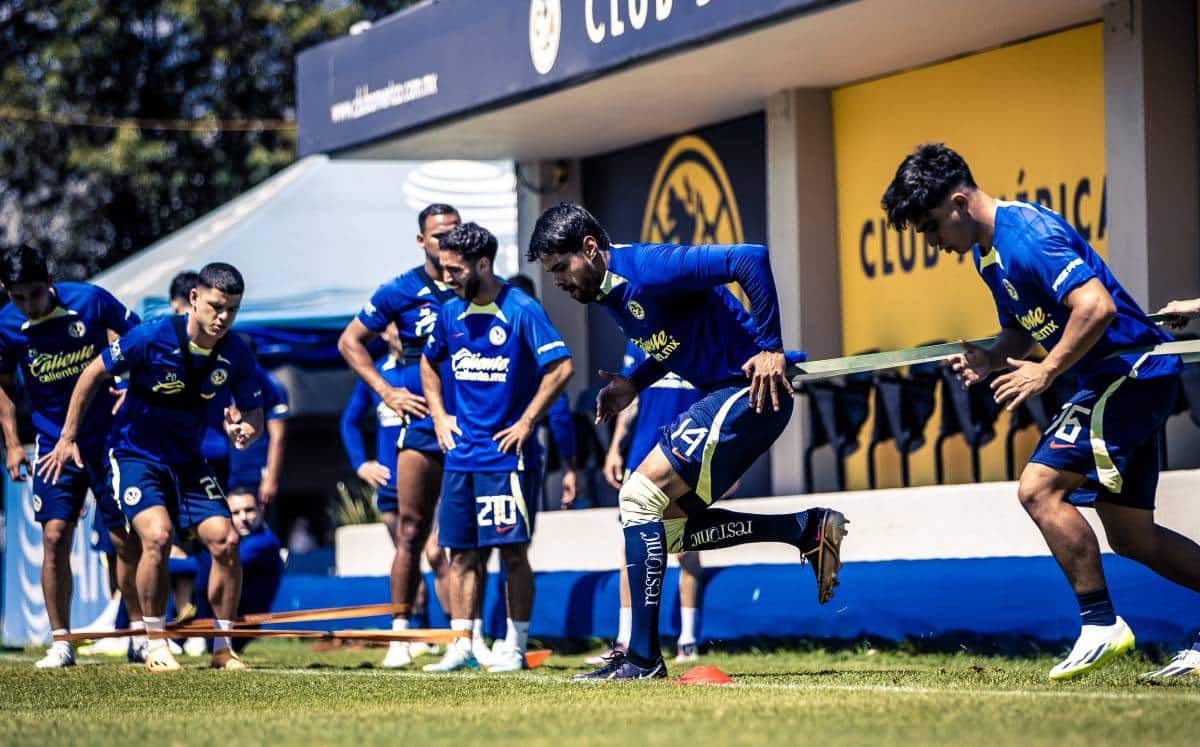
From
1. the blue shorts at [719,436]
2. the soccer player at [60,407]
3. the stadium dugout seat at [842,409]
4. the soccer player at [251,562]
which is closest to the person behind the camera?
the blue shorts at [719,436]

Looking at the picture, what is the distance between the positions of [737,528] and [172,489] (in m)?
3.54

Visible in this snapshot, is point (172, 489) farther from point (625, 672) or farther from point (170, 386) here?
point (625, 672)

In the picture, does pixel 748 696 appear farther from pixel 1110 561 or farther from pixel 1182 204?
pixel 1182 204

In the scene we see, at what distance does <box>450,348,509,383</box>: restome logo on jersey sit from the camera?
9.37m

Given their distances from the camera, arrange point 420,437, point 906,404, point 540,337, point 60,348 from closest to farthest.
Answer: point 540,337
point 420,437
point 60,348
point 906,404

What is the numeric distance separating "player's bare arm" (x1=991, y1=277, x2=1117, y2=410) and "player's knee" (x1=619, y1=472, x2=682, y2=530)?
157 cm

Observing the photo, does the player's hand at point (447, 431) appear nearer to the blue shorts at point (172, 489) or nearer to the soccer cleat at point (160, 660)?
the blue shorts at point (172, 489)

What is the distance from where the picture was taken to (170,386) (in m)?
9.85

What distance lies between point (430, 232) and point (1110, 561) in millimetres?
4019

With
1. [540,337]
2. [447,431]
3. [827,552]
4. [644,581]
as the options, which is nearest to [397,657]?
[447,431]

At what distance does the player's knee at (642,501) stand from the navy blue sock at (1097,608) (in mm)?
1723

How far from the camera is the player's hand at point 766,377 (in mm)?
7406

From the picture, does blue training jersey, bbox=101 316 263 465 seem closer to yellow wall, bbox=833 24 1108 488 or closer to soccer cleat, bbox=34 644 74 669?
soccer cleat, bbox=34 644 74 669

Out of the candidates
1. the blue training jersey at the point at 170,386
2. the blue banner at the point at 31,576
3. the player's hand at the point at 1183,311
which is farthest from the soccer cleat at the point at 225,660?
the blue banner at the point at 31,576
